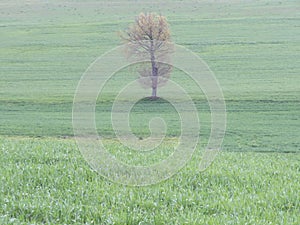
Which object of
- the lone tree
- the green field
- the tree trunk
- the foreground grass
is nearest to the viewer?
the foreground grass

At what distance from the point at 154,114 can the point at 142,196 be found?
78.3 ft

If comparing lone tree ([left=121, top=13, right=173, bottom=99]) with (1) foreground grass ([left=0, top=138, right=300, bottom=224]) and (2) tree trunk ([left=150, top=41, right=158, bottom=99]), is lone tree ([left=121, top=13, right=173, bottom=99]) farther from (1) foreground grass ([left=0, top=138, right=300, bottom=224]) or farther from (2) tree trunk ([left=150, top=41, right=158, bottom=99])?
(1) foreground grass ([left=0, top=138, right=300, bottom=224])

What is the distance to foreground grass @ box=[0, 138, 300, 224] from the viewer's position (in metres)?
7.36

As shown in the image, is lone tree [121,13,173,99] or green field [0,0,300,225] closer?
green field [0,0,300,225]

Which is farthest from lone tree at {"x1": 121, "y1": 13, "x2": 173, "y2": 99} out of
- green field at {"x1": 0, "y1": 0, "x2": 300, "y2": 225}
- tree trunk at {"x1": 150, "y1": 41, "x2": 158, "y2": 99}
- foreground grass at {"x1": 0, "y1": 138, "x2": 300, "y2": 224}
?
foreground grass at {"x1": 0, "y1": 138, "x2": 300, "y2": 224}

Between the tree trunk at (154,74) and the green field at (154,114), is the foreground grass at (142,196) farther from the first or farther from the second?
the tree trunk at (154,74)

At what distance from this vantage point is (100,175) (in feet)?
31.6

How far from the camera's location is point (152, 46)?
37750 millimetres

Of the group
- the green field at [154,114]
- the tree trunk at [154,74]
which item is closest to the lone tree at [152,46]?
the tree trunk at [154,74]

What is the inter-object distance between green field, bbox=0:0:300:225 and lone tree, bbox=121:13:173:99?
2356 mm

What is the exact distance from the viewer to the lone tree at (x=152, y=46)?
37344 mm

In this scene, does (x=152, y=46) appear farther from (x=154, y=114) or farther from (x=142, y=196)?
(x=142, y=196)

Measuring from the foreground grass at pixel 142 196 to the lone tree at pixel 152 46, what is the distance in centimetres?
2668

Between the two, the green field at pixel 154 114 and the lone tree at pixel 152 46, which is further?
the lone tree at pixel 152 46
